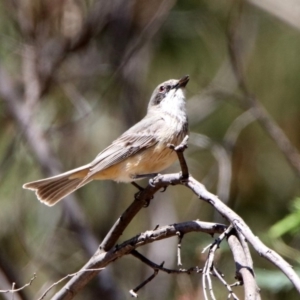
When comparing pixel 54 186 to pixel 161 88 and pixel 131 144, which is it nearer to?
pixel 131 144

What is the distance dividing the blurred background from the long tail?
41.7 inches

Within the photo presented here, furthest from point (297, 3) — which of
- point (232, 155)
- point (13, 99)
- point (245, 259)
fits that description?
point (245, 259)

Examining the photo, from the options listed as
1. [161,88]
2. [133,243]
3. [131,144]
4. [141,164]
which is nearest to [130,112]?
[161,88]

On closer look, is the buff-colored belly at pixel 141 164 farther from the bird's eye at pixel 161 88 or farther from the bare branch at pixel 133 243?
the bare branch at pixel 133 243

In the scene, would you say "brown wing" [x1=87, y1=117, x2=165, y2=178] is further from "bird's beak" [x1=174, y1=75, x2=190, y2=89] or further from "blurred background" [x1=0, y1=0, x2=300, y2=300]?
"blurred background" [x1=0, y1=0, x2=300, y2=300]

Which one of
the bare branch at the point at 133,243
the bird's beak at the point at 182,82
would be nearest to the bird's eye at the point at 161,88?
the bird's beak at the point at 182,82

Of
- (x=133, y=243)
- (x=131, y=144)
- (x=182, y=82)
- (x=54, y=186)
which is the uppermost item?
(x=182, y=82)

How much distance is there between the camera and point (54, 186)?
4500 mm

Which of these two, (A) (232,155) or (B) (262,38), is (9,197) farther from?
(B) (262,38)

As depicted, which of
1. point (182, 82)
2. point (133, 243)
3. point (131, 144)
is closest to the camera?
point (133, 243)

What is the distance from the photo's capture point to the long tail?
4.43 meters

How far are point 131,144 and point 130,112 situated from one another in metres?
1.73

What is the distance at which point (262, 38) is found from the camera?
7.08 metres

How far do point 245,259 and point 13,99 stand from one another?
405 centimetres
